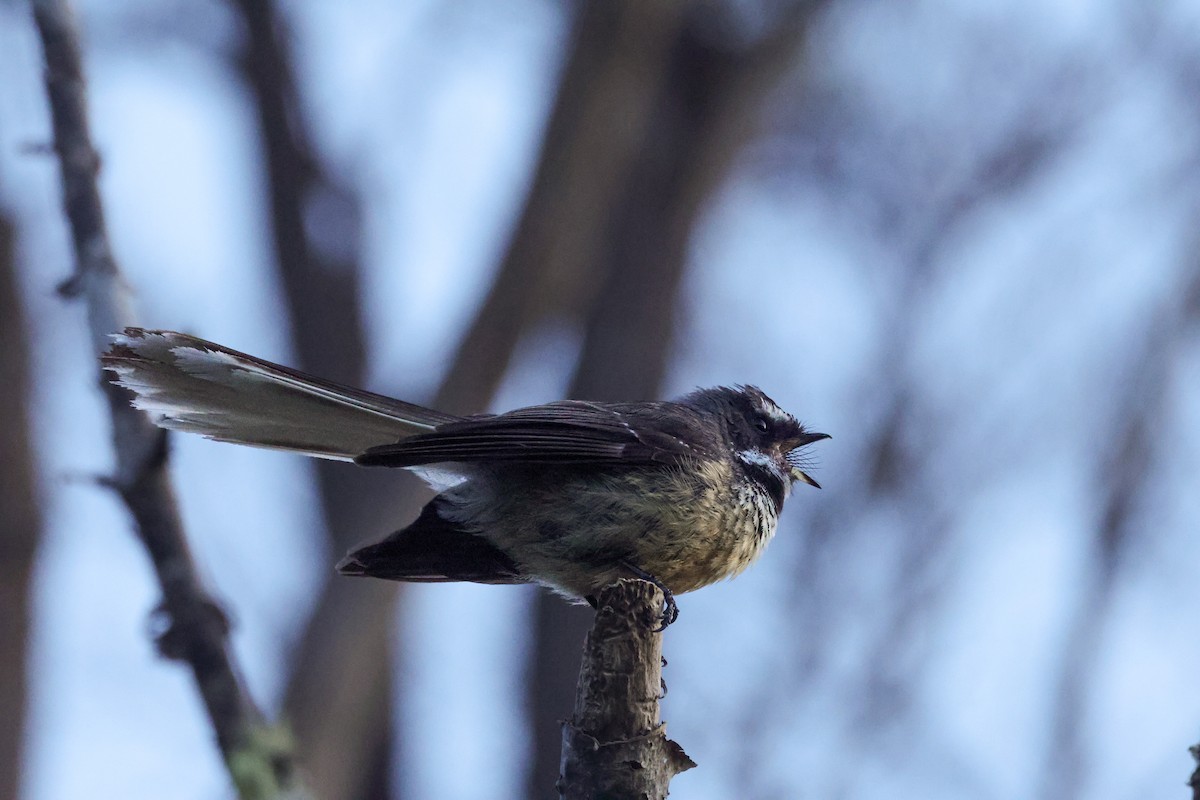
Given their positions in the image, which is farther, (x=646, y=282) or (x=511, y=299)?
(x=646, y=282)

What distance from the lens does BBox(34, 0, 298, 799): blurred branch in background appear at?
2119mm

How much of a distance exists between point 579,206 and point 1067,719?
446cm

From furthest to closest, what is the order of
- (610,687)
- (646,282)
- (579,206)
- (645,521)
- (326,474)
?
1. (326,474)
2. (646,282)
3. (579,206)
4. (645,521)
5. (610,687)

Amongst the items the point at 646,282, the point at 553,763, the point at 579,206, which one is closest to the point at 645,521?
the point at 579,206

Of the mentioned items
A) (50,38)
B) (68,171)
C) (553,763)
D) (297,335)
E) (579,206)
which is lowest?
(68,171)

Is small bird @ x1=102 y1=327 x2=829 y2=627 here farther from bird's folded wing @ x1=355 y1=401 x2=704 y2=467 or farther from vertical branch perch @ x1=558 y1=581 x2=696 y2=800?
vertical branch perch @ x1=558 y1=581 x2=696 y2=800

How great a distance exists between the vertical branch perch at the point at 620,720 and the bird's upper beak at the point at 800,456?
188cm

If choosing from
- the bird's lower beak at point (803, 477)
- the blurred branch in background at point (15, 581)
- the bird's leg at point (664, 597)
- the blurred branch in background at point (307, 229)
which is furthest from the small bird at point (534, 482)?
the blurred branch in background at point (307, 229)

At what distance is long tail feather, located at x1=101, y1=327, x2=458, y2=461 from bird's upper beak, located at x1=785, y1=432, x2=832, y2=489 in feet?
4.64

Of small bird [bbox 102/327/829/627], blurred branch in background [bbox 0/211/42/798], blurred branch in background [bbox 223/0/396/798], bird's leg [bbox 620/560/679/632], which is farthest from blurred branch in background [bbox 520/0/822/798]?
bird's leg [bbox 620/560/679/632]

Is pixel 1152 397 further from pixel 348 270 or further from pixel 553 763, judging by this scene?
pixel 348 270

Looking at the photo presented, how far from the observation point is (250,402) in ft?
11.8

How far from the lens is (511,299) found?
6875 millimetres

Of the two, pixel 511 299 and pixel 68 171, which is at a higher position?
pixel 511 299
